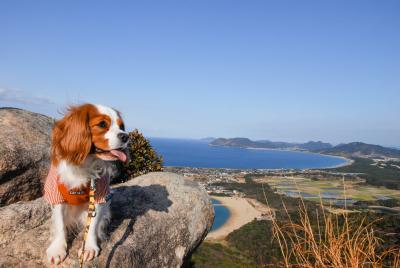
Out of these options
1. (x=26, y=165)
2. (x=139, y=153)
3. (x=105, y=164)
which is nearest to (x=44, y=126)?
(x=26, y=165)

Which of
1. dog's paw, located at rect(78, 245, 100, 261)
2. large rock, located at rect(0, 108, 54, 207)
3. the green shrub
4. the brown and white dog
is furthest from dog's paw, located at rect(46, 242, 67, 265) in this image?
the green shrub

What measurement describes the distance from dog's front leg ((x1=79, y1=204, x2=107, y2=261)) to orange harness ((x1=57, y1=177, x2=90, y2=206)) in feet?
0.70

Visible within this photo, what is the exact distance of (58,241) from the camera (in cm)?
416

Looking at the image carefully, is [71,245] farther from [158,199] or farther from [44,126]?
[44,126]

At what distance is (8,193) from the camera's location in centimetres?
665

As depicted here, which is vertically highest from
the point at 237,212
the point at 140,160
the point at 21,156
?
the point at 21,156

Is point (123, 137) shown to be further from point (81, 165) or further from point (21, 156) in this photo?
point (21, 156)

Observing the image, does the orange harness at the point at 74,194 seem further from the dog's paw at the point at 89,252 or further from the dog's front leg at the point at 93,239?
the dog's paw at the point at 89,252

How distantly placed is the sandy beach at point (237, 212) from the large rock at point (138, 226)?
4676 centimetres

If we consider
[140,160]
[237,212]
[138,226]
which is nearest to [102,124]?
[138,226]

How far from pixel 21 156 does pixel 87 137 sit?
3856 millimetres

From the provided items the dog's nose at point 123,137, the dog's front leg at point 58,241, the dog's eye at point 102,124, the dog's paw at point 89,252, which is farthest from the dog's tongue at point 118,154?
the dog's paw at point 89,252

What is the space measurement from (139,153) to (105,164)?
952cm

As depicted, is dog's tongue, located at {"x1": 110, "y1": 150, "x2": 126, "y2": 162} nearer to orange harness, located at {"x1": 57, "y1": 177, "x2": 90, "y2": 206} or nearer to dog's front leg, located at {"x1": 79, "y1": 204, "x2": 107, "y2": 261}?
orange harness, located at {"x1": 57, "y1": 177, "x2": 90, "y2": 206}
